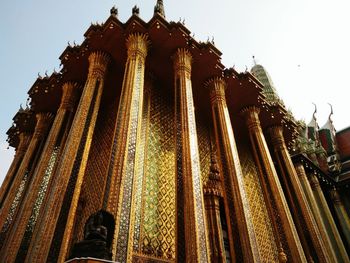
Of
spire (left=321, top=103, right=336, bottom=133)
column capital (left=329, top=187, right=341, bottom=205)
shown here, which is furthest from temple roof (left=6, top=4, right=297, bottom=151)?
spire (left=321, top=103, right=336, bottom=133)

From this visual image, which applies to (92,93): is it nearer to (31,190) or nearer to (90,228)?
(31,190)

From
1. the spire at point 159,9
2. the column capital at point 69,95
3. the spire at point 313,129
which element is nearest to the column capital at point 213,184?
the column capital at point 69,95

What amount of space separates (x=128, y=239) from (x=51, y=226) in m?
1.49

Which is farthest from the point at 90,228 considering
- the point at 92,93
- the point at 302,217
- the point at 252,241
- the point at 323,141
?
the point at 323,141

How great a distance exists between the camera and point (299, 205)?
29.0 ft

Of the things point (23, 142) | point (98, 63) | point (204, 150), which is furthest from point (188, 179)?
point (23, 142)

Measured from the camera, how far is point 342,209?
43.3 ft

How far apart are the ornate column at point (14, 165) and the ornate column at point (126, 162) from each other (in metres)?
4.11

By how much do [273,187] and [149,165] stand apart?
331 cm

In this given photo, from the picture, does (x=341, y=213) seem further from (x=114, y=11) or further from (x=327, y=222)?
(x=114, y=11)

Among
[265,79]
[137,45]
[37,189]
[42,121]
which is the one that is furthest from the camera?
[265,79]

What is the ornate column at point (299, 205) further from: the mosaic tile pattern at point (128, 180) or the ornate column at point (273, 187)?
the mosaic tile pattern at point (128, 180)

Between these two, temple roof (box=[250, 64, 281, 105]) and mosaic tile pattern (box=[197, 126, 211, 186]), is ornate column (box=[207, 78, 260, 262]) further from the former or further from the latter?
temple roof (box=[250, 64, 281, 105])

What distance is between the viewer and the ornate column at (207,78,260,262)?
559 centimetres
